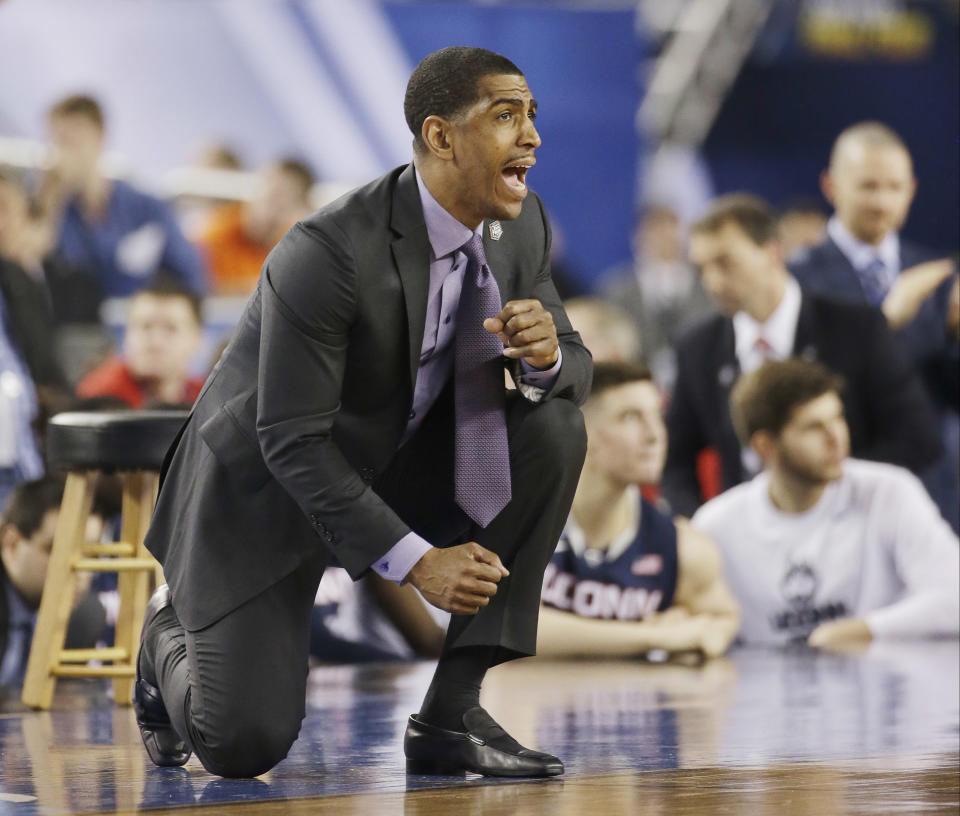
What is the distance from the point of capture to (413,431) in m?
2.53

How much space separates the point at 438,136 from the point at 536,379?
41 centimetres

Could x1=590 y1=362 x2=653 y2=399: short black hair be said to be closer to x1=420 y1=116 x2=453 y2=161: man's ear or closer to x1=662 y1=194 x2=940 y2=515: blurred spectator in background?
x1=662 y1=194 x2=940 y2=515: blurred spectator in background

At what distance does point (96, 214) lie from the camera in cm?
675

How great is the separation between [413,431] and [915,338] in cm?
369

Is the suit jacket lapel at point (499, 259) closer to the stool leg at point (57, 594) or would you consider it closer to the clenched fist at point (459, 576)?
the clenched fist at point (459, 576)

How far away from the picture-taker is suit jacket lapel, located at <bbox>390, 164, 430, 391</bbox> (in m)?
2.30

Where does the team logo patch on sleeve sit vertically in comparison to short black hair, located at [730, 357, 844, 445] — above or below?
below

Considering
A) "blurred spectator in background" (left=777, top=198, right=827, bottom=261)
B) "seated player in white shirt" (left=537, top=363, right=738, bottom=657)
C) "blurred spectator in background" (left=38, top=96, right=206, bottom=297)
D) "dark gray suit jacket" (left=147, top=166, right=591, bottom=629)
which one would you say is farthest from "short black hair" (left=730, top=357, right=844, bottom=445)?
"blurred spectator in background" (left=777, top=198, right=827, bottom=261)

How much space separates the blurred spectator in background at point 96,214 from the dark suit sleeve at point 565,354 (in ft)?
13.9

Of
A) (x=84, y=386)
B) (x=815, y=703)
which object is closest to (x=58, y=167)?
(x=84, y=386)

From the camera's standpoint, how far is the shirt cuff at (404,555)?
7.25ft

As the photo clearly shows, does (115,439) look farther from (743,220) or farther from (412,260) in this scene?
(743,220)

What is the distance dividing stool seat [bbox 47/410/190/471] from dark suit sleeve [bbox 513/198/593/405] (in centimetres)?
124

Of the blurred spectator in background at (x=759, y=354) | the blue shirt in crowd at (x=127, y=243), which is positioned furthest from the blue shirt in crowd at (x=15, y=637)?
the blue shirt in crowd at (x=127, y=243)
